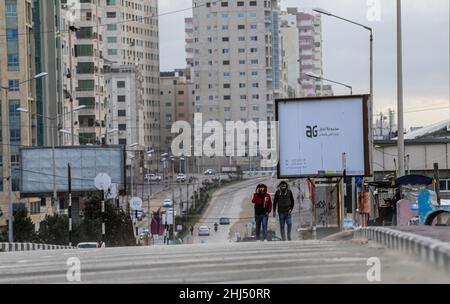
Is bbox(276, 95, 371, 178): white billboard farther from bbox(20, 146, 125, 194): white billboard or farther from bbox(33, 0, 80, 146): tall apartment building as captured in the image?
bbox(33, 0, 80, 146): tall apartment building

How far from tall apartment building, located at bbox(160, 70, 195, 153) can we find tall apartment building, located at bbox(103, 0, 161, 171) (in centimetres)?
92

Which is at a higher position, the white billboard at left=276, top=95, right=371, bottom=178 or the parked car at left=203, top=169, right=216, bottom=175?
the white billboard at left=276, top=95, right=371, bottom=178

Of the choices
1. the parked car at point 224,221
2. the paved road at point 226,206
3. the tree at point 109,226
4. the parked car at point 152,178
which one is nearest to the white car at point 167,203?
the paved road at point 226,206

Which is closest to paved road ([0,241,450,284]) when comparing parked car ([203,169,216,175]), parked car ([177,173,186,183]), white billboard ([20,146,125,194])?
white billboard ([20,146,125,194])

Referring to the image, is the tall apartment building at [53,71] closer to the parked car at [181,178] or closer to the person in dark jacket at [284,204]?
the parked car at [181,178]

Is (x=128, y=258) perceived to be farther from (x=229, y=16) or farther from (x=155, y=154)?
(x=229, y=16)

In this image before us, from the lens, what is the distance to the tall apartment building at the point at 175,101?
127 m

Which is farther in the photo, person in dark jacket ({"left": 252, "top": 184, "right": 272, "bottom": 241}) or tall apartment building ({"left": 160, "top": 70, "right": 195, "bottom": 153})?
tall apartment building ({"left": 160, "top": 70, "right": 195, "bottom": 153})

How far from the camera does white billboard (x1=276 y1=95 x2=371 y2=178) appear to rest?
3641 cm

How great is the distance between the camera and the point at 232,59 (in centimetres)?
11638

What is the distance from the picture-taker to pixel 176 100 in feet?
433

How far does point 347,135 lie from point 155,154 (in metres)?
73.7

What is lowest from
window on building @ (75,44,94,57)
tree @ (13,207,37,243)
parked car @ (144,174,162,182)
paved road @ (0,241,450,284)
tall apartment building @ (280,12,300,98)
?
tree @ (13,207,37,243)
